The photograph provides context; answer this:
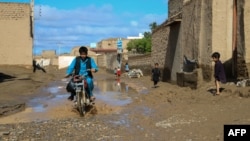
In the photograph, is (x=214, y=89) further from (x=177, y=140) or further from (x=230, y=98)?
(x=177, y=140)

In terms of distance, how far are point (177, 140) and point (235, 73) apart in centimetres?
806

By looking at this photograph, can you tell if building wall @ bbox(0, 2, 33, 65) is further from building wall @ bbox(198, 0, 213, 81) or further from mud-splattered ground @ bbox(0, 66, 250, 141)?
mud-splattered ground @ bbox(0, 66, 250, 141)

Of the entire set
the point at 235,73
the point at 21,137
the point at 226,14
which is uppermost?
the point at 226,14

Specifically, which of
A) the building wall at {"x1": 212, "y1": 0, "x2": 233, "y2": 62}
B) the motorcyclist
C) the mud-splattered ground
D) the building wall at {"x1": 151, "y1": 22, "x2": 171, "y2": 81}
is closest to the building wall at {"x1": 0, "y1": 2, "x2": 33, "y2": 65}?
the building wall at {"x1": 151, "y1": 22, "x2": 171, "y2": 81}

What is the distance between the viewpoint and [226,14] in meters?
15.9

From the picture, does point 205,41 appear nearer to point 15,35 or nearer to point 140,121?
point 140,121

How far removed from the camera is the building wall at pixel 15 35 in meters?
35.2

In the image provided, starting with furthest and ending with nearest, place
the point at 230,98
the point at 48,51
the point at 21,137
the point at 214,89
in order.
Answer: the point at 48,51 → the point at 214,89 → the point at 230,98 → the point at 21,137

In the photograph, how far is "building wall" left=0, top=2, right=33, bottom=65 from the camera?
115 ft

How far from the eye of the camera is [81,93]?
11.3 metres

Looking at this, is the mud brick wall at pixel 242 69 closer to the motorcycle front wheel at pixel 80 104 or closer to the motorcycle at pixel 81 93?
the motorcycle at pixel 81 93

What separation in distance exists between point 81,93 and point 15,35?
25.9 meters

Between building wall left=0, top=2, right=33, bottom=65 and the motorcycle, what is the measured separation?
25.1m

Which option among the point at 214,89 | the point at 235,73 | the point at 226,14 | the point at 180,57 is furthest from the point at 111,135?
the point at 180,57
